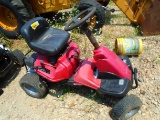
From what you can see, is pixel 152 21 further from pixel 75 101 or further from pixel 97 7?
pixel 75 101

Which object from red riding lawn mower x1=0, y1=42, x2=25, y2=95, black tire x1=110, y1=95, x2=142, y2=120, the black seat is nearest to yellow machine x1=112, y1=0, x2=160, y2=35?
the black seat

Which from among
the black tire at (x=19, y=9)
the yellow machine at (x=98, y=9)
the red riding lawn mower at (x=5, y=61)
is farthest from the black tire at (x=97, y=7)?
the red riding lawn mower at (x=5, y=61)

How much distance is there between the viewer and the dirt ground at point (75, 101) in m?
2.78

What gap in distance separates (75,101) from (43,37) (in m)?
0.90

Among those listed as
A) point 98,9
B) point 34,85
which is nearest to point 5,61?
point 34,85

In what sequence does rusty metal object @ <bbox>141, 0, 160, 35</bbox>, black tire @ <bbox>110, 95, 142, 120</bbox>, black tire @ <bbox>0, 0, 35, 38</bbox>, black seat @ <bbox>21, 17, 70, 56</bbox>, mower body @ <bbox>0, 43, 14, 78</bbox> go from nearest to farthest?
black tire @ <bbox>110, 95, 142, 120</bbox> → black seat @ <bbox>21, 17, 70, 56</bbox> → mower body @ <bbox>0, 43, 14, 78</bbox> → rusty metal object @ <bbox>141, 0, 160, 35</bbox> → black tire @ <bbox>0, 0, 35, 38</bbox>

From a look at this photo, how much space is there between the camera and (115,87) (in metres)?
2.53

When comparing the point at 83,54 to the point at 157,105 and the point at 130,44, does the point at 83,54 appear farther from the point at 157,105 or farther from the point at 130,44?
the point at 157,105

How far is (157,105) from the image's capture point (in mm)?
2764

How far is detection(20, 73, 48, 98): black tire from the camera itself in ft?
9.39

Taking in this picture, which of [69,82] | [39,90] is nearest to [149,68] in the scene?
[69,82]

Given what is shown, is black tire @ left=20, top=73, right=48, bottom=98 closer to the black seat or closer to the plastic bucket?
the black seat

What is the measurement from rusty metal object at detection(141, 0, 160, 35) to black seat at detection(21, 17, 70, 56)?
4.57 ft

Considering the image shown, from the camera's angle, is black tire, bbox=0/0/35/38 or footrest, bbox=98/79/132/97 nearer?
footrest, bbox=98/79/132/97
